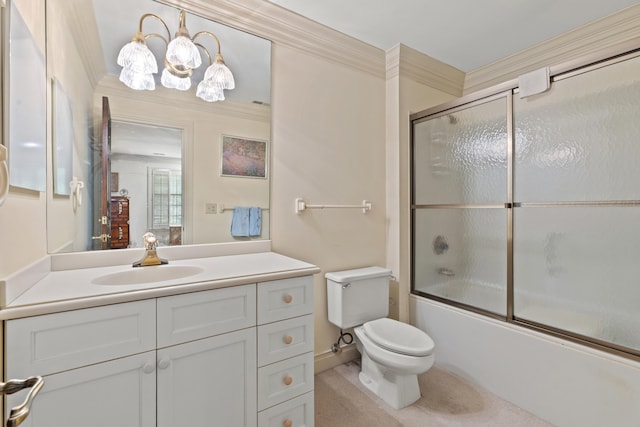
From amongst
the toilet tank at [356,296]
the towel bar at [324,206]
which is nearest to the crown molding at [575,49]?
the towel bar at [324,206]

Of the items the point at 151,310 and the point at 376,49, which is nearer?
the point at 151,310

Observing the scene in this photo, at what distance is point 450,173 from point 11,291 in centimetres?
244

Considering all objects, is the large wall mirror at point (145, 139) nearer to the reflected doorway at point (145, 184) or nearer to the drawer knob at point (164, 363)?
the reflected doorway at point (145, 184)

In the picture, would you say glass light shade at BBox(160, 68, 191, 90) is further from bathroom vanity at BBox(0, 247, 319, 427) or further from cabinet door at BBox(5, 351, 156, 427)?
cabinet door at BBox(5, 351, 156, 427)

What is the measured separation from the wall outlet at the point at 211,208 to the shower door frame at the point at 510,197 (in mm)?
1543

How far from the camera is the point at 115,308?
0.94 m

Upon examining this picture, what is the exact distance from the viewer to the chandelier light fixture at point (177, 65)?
1434 mm

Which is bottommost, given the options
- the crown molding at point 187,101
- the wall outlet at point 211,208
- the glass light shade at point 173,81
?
the wall outlet at point 211,208

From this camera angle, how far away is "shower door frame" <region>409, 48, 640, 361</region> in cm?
148

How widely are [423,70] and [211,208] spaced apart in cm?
204

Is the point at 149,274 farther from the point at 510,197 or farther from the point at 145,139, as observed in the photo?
the point at 510,197

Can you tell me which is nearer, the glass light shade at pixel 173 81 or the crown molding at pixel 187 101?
the crown molding at pixel 187 101

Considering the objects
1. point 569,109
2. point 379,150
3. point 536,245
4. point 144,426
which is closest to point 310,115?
point 379,150

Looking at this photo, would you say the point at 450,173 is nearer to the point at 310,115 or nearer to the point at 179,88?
the point at 310,115
